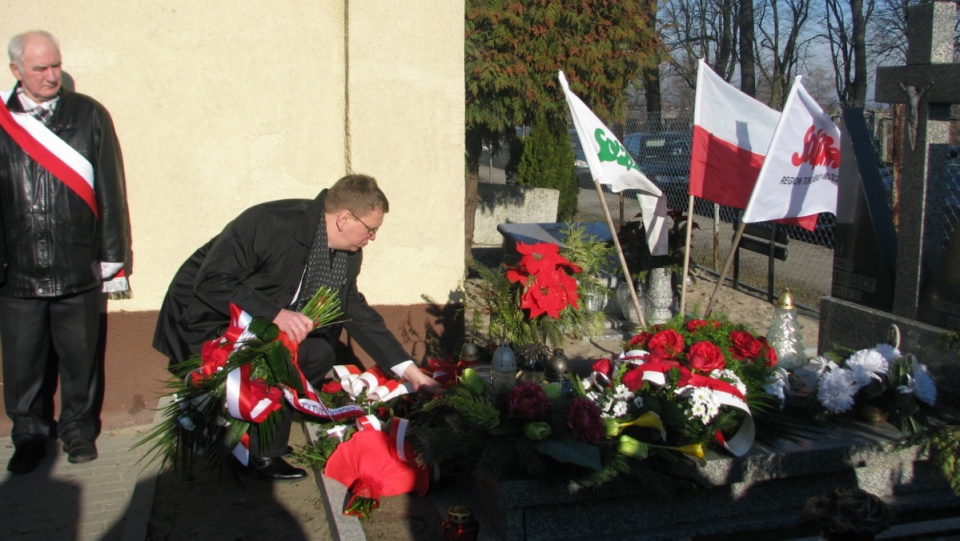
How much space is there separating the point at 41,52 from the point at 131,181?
101 centimetres

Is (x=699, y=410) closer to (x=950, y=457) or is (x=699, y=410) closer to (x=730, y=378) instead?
(x=730, y=378)

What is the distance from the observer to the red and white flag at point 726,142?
5012 millimetres

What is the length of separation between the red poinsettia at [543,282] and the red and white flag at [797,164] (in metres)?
1.02

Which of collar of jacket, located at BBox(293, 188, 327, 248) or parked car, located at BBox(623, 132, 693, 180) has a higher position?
parked car, located at BBox(623, 132, 693, 180)

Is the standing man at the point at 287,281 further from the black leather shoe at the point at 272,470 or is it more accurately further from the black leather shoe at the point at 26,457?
the black leather shoe at the point at 26,457

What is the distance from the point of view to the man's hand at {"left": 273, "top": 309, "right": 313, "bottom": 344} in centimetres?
387

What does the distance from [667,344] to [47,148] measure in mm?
3158

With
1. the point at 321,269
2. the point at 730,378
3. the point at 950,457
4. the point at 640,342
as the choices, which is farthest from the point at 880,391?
the point at 321,269

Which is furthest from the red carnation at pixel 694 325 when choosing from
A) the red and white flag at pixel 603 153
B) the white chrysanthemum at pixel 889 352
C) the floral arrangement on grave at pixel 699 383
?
the red and white flag at pixel 603 153

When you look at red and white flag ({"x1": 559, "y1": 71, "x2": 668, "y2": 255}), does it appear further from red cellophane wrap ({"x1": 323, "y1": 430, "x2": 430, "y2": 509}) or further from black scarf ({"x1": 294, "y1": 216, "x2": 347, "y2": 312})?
red cellophane wrap ({"x1": 323, "y1": 430, "x2": 430, "y2": 509})

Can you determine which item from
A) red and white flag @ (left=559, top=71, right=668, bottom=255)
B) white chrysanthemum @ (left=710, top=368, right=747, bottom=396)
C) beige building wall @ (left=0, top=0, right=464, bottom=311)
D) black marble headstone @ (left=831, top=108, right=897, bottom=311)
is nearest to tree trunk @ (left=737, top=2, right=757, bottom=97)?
black marble headstone @ (left=831, top=108, right=897, bottom=311)

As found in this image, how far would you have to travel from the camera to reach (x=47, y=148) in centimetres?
433

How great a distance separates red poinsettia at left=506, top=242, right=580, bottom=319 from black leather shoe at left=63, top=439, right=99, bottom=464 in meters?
2.32

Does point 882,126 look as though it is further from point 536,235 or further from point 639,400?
point 639,400
